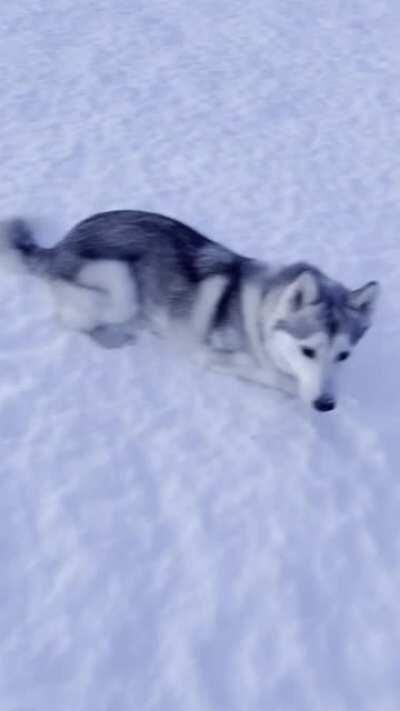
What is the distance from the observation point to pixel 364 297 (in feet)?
14.2

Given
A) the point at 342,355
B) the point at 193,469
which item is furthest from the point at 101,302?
the point at 342,355

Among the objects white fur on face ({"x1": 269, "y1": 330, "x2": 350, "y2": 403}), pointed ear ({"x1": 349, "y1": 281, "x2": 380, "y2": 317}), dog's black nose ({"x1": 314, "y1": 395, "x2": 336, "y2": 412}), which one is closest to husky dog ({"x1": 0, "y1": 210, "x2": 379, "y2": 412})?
pointed ear ({"x1": 349, "y1": 281, "x2": 380, "y2": 317})

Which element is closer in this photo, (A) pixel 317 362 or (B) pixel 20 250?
(A) pixel 317 362

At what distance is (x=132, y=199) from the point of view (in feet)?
21.5

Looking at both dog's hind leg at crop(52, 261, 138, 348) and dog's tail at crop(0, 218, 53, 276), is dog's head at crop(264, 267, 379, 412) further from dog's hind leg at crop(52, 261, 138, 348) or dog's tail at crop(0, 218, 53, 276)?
dog's tail at crop(0, 218, 53, 276)

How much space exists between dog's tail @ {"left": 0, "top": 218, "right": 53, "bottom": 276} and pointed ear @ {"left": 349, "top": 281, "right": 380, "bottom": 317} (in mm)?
2150

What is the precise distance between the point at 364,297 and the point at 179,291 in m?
1.21

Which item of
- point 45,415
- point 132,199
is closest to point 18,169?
point 132,199

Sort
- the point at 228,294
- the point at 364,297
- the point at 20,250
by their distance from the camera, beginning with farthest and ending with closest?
the point at 20,250 → the point at 228,294 → the point at 364,297

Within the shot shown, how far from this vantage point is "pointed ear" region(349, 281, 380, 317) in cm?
431

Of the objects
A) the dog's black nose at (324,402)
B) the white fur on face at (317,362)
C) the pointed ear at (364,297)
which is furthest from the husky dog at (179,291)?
→ the dog's black nose at (324,402)

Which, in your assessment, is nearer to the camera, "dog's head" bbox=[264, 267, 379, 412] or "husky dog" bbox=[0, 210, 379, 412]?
"dog's head" bbox=[264, 267, 379, 412]

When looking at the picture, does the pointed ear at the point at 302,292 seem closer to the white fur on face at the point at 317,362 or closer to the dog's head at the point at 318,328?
the dog's head at the point at 318,328

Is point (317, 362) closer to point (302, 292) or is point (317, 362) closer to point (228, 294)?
point (302, 292)
